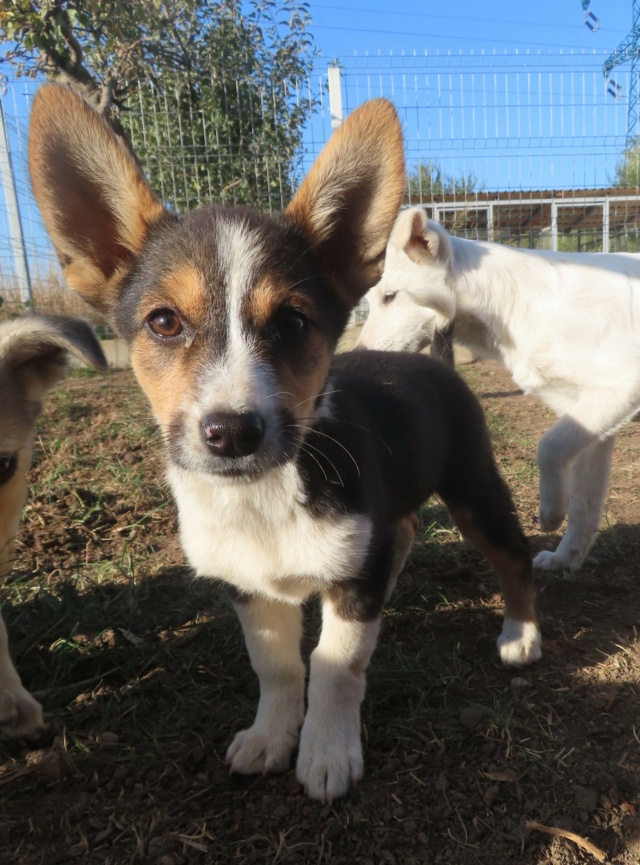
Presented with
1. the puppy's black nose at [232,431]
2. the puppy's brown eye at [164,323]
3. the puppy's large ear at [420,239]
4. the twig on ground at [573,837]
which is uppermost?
the puppy's large ear at [420,239]

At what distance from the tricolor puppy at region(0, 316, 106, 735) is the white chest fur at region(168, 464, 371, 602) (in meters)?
0.68

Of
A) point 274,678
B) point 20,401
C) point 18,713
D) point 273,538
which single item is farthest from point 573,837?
point 20,401

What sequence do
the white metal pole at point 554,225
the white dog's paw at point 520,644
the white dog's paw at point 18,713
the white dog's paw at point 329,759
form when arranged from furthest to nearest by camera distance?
the white metal pole at point 554,225, the white dog's paw at point 520,644, the white dog's paw at point 18,713, the white dog's paw at point 329,759

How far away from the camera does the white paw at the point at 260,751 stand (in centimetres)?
224

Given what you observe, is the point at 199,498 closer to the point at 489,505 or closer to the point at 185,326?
the point at 185,326

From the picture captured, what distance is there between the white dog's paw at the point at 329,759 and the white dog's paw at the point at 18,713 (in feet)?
3.23

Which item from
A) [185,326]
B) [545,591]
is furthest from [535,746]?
[185,326]

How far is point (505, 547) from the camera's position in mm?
2988

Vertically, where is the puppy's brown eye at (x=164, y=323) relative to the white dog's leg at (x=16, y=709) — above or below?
above

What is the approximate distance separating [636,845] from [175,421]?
183 cm

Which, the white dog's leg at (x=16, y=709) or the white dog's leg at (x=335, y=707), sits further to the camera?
the white dog's leg at (x=16, y=709)

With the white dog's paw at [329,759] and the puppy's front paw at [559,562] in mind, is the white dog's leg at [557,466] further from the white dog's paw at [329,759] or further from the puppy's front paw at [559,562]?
the white dog's paw at [329,759]

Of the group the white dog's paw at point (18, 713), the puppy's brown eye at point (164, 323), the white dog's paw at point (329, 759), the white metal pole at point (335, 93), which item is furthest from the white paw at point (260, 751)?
the white metal pole at point (335, 93)

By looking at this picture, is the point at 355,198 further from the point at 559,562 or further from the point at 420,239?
the point at 420,239
